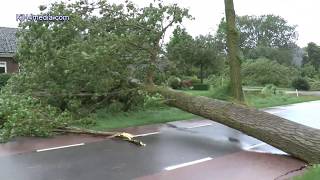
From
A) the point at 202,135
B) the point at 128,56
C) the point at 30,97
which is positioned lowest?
the point at 202,135

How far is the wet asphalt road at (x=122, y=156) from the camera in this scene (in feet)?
26.9

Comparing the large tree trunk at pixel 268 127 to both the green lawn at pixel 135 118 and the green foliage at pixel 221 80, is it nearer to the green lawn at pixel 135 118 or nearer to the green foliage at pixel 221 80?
the green lawn at pixel 135 118

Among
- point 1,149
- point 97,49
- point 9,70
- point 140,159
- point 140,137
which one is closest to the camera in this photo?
point 140,159

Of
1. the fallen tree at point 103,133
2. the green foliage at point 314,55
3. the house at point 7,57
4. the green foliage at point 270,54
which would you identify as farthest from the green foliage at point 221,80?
the green foliage at point 314,55

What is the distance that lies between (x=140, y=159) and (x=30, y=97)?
476cm

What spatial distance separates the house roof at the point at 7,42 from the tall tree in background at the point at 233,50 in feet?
61.0

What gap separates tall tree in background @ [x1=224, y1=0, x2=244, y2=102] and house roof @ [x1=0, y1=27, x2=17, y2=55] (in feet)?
61.0

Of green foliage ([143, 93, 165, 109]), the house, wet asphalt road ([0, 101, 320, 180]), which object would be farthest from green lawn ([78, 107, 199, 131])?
the house

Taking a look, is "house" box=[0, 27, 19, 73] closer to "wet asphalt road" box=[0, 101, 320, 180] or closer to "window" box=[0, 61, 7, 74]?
"window" box=[0, 61, 7, 74]

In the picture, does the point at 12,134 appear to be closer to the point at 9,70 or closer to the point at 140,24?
the point at 140,24

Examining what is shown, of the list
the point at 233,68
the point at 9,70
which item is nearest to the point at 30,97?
the point at 233,68

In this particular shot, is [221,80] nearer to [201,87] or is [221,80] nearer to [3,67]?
[201,87]

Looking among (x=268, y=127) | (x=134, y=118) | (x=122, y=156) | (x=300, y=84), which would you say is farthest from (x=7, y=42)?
(x=300, y=84)

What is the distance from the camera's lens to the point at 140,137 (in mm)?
12234
